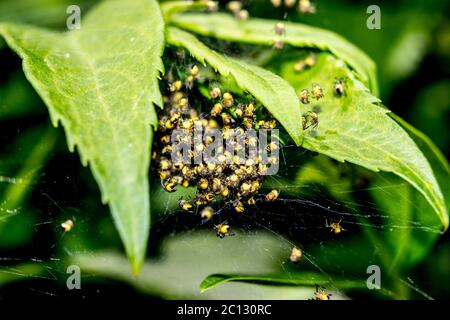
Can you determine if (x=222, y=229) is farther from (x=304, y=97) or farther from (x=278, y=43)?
(x=278, y=43)

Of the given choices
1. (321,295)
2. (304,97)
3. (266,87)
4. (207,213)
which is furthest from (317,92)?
(321,295)

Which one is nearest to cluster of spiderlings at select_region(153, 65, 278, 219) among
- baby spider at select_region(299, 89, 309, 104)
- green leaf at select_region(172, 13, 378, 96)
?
baby spider at select_region(299, 89, 309, 104)

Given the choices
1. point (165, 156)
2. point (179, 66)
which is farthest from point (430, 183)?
point (179, 66)

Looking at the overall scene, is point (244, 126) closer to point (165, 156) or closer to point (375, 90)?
point (165, 156)

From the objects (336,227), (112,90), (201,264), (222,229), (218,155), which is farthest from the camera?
(201,264)

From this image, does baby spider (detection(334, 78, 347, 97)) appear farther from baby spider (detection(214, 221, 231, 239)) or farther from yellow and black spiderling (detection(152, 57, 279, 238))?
baby spider (detection(214, 221, 231, 239))

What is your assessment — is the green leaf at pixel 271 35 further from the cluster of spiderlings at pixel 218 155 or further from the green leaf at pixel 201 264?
the green leaf at pixel 201 264
